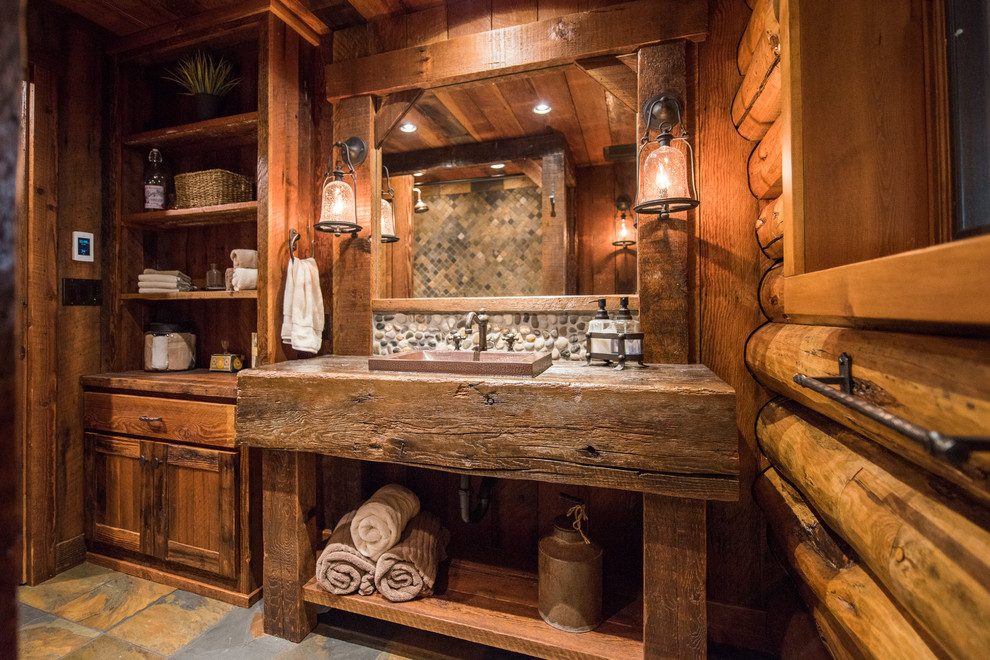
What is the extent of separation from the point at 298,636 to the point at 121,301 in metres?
1.85

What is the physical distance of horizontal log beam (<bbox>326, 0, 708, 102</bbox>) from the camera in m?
1.70

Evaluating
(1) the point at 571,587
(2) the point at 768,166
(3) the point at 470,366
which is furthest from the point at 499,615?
(2) the point at 768,166

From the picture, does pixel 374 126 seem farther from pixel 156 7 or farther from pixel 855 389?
pixel 855 389

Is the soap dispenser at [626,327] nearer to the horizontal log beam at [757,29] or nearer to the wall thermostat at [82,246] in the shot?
the horizontal log beam at [757,29]

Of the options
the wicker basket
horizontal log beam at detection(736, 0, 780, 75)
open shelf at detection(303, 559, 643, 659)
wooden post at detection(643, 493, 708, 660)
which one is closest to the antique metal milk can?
open shelf at detection(303, 559, 643, 659)

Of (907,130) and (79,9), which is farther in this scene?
(79,9)

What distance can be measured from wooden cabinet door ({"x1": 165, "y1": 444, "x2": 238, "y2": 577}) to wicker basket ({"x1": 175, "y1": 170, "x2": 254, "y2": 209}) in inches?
46.1

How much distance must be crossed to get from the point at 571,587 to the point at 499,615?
26 centimetres

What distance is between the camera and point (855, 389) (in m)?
0.85

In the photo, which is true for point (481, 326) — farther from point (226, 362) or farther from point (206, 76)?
point (206, 76)

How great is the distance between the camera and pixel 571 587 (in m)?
1.44

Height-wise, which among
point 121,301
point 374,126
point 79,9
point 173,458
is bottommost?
point 173,458

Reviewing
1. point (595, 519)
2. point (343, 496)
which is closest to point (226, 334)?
point (343, 496)

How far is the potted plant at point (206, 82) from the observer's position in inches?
88.6
